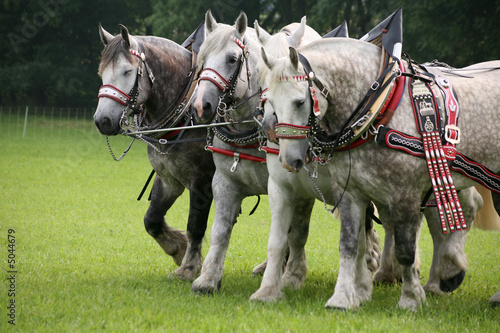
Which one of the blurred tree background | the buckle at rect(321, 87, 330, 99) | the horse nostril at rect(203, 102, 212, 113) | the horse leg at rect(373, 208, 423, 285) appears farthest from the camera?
the blurred tree background

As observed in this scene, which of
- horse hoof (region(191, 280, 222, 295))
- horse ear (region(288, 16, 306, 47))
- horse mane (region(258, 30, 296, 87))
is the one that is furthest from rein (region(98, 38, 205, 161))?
horse hoof (region(191, 280, 222, 295))

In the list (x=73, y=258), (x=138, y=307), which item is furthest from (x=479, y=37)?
(x=138, y=307)

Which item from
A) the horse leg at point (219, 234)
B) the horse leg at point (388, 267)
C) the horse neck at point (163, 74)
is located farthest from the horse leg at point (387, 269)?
the horse neck at point (163, 74)

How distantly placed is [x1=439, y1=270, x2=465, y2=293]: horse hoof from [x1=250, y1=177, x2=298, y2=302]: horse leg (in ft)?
5.13

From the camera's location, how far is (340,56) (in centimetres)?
455

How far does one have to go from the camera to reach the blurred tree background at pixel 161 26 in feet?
67.6

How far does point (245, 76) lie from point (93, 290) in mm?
2294

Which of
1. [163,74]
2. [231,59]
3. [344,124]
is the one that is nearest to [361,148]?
[344,124]

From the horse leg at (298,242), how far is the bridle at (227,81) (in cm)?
111

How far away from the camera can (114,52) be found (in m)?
5.67

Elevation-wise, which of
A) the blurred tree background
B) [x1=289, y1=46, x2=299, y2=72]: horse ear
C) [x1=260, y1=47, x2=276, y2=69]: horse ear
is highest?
[x1=289, y1=46, x2=299, y2=72]: horse ear

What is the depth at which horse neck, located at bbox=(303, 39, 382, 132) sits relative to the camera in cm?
447

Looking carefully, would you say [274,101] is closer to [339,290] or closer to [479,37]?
[339,290]

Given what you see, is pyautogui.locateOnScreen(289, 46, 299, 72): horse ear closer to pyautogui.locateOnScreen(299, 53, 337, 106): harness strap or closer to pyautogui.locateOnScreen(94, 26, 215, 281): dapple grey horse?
pyautogui.locateOnScreen(299, 53, 337, 106): harness strap
